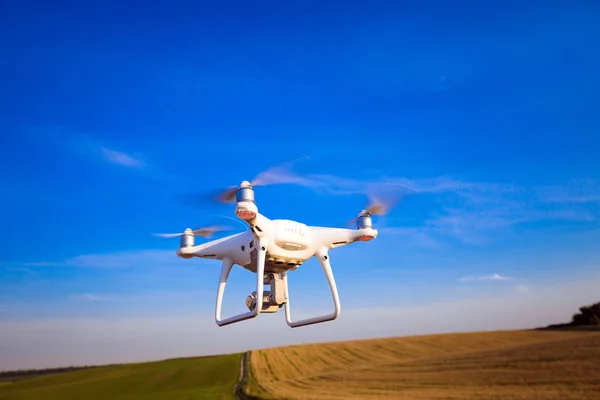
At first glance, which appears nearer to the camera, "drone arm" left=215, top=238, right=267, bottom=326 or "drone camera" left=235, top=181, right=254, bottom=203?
"drone camera" left=235, top=181, right=254, bottom=203

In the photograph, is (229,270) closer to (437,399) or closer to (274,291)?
(274,291)

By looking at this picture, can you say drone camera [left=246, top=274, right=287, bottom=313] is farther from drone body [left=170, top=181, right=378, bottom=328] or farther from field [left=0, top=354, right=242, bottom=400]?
field [left=0, top=354, right=242, bottom=400]

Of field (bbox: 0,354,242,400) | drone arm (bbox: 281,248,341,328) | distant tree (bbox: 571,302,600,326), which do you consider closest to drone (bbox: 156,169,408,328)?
drone arm (bbox: 281,248,341,328)

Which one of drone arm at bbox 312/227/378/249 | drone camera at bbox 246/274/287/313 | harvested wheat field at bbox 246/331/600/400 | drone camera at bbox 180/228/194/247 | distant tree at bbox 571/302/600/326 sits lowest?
harvested wheat field at bbox 246/331/600/400

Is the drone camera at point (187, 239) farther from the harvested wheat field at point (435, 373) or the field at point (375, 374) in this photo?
the field at point (375, 374)

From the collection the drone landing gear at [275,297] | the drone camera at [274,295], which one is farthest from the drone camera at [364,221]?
the drone camera at [274,295]

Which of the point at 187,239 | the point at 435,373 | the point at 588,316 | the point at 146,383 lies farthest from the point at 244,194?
the point at 588,316
